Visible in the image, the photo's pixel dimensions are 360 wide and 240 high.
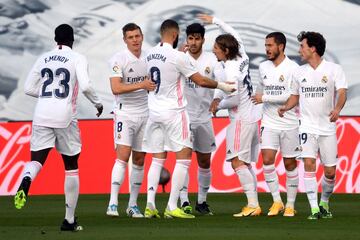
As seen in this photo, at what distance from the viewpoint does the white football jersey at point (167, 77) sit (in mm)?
15984

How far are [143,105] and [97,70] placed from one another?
1054 cm

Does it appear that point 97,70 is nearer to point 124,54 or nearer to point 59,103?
point 124,54

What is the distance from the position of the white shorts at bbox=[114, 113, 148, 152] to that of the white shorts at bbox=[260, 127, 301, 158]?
1568 mm

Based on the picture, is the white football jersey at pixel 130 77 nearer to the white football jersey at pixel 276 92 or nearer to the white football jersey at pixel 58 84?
the white football jersey at pixel 276 92

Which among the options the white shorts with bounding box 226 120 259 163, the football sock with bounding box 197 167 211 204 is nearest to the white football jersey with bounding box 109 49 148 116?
the white shorts with bounding box 226 120 259 163

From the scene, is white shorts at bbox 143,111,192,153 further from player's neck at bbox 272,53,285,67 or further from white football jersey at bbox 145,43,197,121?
player's neck at bbox 272,53,285,67

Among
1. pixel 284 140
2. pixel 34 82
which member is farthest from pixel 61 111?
pixel 284 140

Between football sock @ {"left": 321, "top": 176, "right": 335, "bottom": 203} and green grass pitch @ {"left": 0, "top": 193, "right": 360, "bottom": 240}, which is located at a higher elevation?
football sock @ {"left": 321, "top": 176, "right": 335, "bottom": 203}

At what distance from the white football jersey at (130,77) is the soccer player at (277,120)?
1395 mm

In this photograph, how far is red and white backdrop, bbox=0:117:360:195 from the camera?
22547mm

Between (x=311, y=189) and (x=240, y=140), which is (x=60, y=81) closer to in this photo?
(x=240, y=140)

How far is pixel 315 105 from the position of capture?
16.1 m

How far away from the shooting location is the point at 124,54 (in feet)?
54.1

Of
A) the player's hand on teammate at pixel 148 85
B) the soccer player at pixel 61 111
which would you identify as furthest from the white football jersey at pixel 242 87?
the soccer player at pixel 61 111
